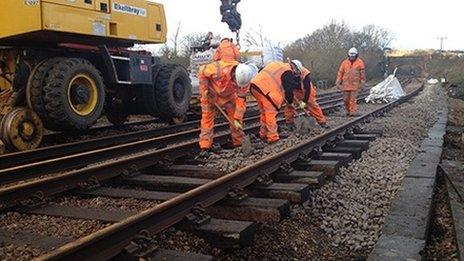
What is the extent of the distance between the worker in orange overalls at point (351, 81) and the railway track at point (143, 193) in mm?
6044

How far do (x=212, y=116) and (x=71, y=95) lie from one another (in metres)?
2.54

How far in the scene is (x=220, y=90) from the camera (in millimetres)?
6930

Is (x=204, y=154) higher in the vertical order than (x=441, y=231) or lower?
higher

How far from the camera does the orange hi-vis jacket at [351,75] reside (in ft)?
41.1

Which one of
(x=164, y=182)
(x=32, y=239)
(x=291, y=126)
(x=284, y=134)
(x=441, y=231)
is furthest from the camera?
(x=291, y=126)

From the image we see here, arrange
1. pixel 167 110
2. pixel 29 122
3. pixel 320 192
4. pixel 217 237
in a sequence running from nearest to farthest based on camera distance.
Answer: pixel 217 237 < pixel 320 192 < pixel 29 122 < pixel 167 110

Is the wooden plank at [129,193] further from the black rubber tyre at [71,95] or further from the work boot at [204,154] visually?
the black rubber tyre at [71,95]

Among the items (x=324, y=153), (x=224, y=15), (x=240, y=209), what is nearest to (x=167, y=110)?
(x=324, y=153)

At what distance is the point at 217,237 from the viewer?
3410 mm

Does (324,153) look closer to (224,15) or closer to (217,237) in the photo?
(217,237)

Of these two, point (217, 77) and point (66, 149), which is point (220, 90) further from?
point (66, 149)

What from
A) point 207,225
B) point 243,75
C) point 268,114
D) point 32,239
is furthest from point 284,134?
point 32,239

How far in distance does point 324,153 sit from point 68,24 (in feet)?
14.7

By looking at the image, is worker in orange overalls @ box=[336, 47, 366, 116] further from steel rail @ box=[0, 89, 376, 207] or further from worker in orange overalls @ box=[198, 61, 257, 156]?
worker in orange overalls @ box=[198, 61, 257, 156]
